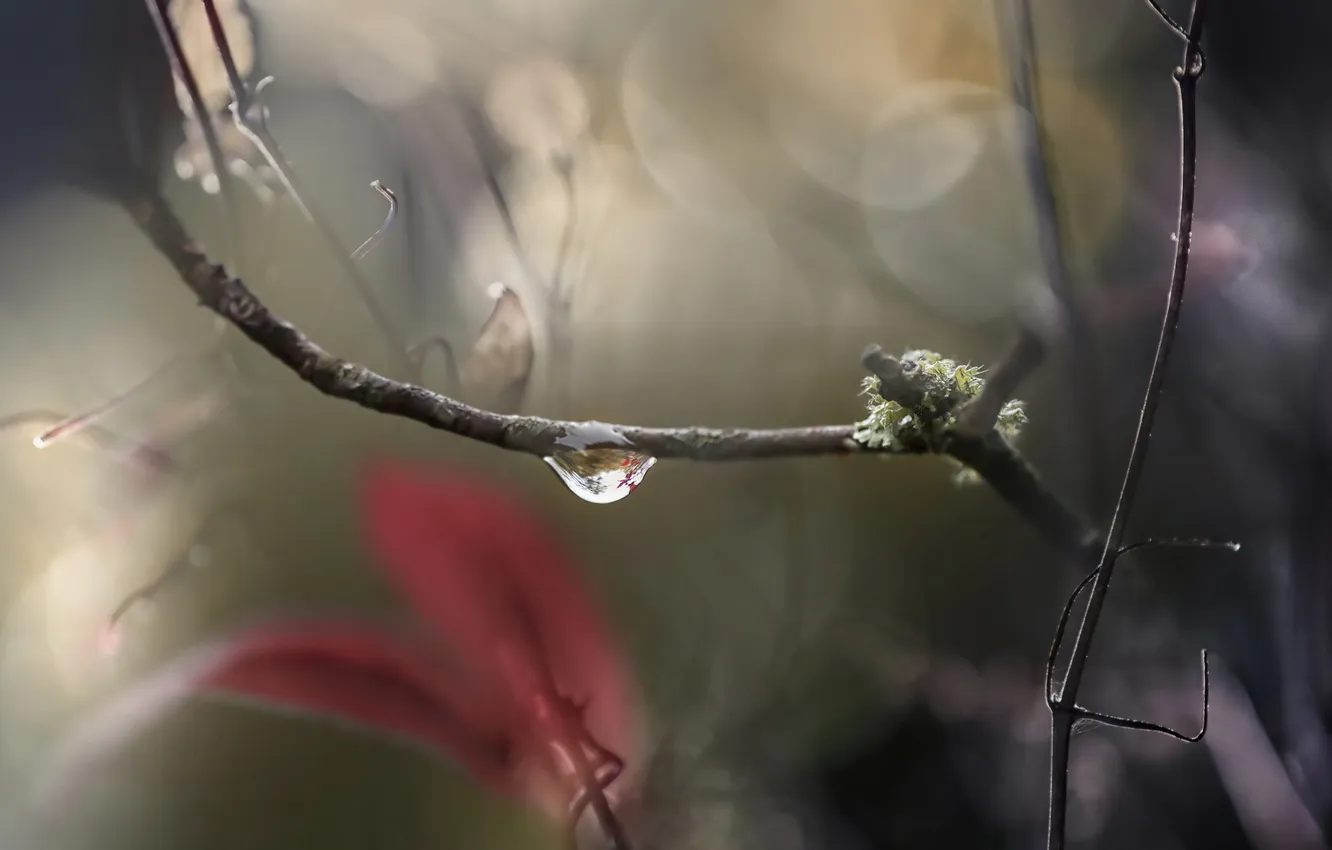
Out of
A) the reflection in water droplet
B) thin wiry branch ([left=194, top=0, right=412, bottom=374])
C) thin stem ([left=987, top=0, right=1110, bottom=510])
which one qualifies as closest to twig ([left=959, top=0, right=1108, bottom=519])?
thin stem ([left=987, top=0, right=1110, bottom=510])

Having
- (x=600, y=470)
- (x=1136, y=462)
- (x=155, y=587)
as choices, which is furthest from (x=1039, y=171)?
(x=155, y=587)

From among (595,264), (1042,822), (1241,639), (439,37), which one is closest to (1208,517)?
(1241,639)

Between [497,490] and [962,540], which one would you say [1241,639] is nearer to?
[962,540]

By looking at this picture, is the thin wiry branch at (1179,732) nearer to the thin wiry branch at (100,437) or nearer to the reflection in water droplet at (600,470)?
the reflection in water droplet at (600,470)

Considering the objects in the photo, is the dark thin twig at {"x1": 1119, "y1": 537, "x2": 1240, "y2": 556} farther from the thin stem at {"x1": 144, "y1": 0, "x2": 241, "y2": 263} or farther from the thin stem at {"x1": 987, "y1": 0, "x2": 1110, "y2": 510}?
the thin stem at {"x1": 144, "y1": 0, "x2": 241, "y2": 263}

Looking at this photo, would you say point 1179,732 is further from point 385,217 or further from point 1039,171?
point 385,217

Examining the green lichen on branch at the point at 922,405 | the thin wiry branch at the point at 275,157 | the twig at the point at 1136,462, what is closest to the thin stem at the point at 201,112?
the thin wiry branch at the point at 275,157

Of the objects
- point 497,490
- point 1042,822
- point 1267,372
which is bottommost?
point 1042,822
